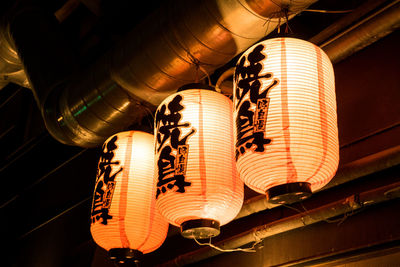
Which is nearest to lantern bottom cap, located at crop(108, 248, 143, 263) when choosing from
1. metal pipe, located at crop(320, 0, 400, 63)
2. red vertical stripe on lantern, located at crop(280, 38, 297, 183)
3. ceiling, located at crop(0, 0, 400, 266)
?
ceiling, located at crop(0, 0, 400, 266)

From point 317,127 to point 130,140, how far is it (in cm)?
277

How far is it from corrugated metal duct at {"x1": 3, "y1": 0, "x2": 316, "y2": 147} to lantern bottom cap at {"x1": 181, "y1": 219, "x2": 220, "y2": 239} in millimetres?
2221

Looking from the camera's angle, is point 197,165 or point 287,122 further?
point 197,165

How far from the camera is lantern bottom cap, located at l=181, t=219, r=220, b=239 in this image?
13.7 ft

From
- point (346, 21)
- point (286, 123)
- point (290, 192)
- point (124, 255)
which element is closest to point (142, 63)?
point (124, 255)

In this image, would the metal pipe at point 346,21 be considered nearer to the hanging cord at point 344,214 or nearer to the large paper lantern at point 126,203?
the hanging cord at point 344,214

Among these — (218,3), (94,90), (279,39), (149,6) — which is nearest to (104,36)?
(149,6)

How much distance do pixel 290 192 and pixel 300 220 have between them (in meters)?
1.41

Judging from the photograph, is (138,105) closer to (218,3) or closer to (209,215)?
(218,3)

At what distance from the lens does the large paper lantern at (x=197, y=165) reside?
4.13m

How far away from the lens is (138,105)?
647 centimetres

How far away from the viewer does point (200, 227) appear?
163 inches

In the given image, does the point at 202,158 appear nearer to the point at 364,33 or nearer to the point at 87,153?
the point at 364,33

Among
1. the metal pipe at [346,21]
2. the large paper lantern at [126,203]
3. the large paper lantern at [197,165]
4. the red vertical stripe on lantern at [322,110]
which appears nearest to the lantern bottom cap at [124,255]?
the large paper lantern at [126,203]
